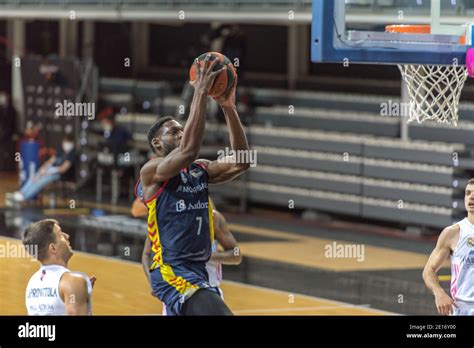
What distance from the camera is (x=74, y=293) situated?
720cm

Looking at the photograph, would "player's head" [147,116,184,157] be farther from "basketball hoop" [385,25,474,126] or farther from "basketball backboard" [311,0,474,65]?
"basketball hoop" [385,25,474,126]

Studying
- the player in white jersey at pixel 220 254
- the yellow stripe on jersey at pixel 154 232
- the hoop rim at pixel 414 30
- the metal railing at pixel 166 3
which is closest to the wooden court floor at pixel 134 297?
the player in white jersey at pixel 220 254

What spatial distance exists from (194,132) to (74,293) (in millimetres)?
1290

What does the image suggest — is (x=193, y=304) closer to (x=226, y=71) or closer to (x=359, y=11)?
(x=226, y=71)

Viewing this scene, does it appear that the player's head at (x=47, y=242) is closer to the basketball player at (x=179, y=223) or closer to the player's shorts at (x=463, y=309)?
the basketball player at (x=179, y=223)

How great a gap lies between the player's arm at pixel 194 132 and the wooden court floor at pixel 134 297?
565 cm

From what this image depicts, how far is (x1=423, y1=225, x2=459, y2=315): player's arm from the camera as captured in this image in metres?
8.77

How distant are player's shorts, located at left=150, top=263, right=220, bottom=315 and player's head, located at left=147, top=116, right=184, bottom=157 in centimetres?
75

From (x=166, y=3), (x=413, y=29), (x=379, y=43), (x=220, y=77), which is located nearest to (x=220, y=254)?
(x=379, y=43)

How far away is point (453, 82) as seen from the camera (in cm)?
1093

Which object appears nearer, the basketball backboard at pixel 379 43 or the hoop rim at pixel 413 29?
the basketball backboard at pixel 379 43

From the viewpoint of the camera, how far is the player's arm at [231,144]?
7.97 meters

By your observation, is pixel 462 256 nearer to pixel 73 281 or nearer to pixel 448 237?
pixel 448 237

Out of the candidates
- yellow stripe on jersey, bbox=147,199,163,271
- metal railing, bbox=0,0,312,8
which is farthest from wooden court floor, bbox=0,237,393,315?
yellow stripe on jersey, bbox=147,199,163,271
